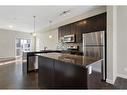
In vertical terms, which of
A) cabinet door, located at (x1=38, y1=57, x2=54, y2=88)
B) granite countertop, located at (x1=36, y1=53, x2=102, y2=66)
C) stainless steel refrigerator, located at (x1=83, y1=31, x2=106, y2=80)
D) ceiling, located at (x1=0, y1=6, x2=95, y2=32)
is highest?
ceiling, located at (x1=0, y1=6, x2=95, y2=32)

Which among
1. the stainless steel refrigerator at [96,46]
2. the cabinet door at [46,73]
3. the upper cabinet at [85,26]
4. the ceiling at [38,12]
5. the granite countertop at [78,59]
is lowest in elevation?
the cabinet door at [46,73]

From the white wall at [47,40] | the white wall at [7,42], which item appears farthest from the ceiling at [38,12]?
the white wall at [7,42]

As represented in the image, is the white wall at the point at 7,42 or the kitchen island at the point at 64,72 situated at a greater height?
the white wall at the point at 7,42

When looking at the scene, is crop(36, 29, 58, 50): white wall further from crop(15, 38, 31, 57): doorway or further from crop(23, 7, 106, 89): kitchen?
crop(23, 7, 106, 89): kitchen

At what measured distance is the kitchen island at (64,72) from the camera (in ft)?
6.10

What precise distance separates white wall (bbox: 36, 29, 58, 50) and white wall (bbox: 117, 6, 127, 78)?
4794 mm

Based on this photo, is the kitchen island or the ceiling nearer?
the kitchen island

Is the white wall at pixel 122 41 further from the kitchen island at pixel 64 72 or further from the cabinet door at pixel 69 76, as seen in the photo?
the cabinet door at pixel 69 76

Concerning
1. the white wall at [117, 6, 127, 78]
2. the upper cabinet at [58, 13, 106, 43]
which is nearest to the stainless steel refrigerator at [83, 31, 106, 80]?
the upper cabinet at [58, 13, 106, 43]

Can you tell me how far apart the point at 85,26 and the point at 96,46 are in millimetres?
1366

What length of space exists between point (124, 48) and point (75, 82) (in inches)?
113

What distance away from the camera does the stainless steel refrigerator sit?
11.9 feet

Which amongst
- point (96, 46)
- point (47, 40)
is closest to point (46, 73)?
point (96, 46)
